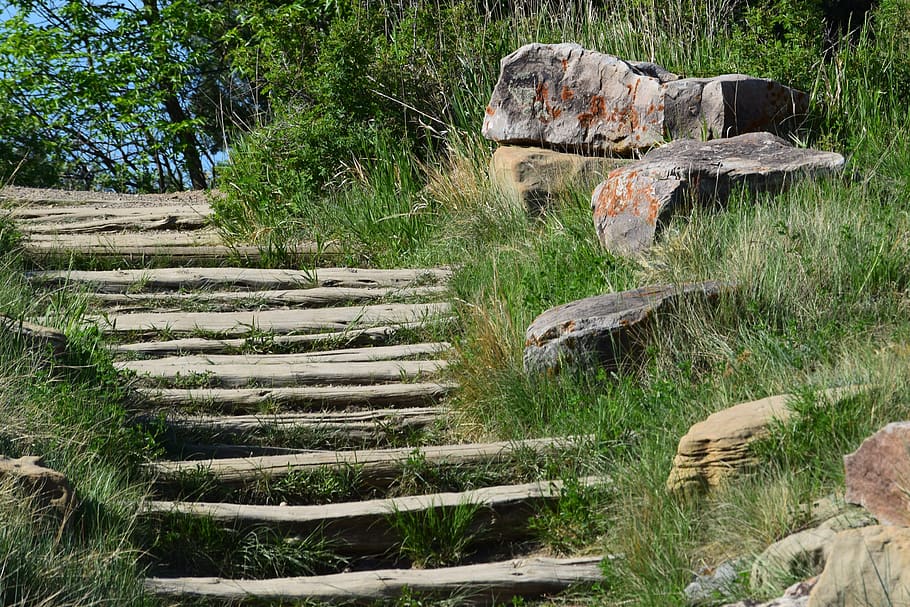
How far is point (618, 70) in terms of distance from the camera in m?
7.83

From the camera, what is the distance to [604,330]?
16.4 ft

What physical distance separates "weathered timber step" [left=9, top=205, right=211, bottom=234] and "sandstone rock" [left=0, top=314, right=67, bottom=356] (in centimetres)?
373

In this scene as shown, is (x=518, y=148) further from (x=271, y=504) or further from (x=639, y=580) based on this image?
(x=639, y=580)

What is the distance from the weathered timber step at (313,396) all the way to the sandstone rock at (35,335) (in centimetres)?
57

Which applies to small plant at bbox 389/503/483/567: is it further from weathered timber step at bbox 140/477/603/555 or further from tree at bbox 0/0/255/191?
tree at bbox 0/0/255/191

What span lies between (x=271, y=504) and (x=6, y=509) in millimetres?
1472

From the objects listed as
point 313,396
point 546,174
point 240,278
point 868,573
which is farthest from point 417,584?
point 546,174

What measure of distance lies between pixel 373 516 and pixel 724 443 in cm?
169

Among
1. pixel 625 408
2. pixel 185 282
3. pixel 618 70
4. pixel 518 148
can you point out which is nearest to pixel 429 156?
pixel 518 148

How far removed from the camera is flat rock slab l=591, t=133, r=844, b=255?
604cm

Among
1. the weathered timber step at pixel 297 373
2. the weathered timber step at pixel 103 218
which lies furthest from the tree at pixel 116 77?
the weathered timber step at pixel 297 373

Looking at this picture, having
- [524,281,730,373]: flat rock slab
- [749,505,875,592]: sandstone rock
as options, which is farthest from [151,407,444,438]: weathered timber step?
[749,505,875,592]: sandstone rock

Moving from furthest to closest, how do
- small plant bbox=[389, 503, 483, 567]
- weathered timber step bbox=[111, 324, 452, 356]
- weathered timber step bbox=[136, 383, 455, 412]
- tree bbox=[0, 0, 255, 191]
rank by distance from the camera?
tree bbox=[0, 0, 255, 191], weathered timber step bbox=[111, 324, 452, 356], weathered timber step bbox=[136, 383, 455, 412], small plant bbox=[389, 503, 483, 567]

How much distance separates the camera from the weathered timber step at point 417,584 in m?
4.04
